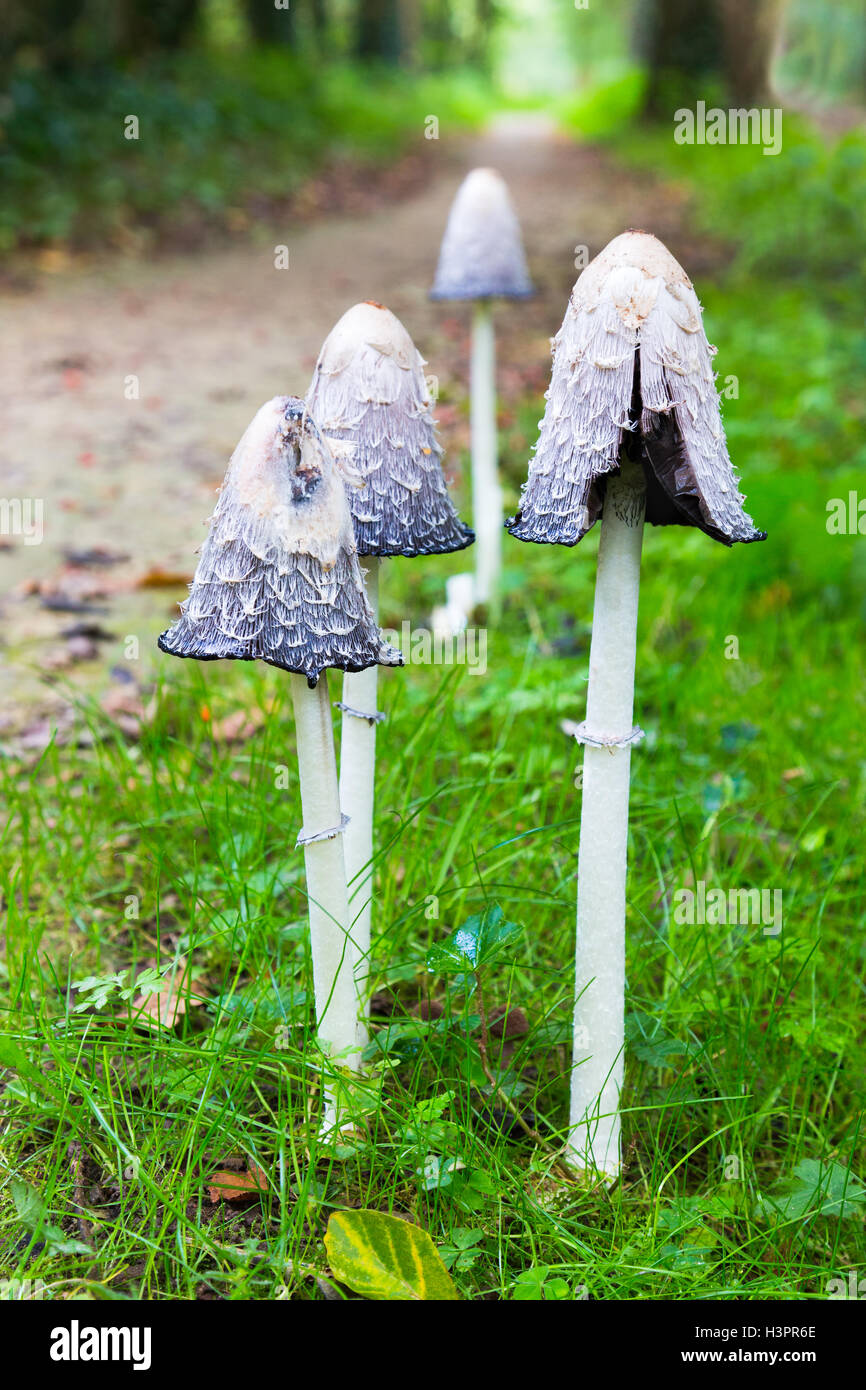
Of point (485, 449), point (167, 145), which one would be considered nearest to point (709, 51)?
point (167, 145)

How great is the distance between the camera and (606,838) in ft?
6.95

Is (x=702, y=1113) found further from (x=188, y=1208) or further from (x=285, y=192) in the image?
(x=285, y=192)

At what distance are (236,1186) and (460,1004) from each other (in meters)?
0.63

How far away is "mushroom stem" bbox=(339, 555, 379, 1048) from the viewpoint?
Answer: 2311 mm

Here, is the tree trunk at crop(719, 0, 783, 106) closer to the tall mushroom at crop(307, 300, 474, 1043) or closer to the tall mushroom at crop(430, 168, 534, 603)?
the tall mushroom at crop(430, 168, 534, 603)

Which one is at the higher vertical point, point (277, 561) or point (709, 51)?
point (709, 51)

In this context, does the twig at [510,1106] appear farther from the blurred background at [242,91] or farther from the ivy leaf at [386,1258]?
the blurred background at [242,91]

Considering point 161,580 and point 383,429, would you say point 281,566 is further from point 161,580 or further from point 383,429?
point 161,580

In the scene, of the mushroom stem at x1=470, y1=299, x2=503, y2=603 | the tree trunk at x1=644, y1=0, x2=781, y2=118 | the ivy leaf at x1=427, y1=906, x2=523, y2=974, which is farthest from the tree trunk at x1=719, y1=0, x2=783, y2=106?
the ivy leaf at x1=427, y1=906, x2=523, y2=974

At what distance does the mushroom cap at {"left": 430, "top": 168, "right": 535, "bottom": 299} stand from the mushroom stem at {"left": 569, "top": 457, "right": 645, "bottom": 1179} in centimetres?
227

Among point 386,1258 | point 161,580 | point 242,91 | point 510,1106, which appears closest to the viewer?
point 386,1258

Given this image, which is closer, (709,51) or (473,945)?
(473,945)

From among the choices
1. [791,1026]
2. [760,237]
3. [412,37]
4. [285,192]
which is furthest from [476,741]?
[412,37]

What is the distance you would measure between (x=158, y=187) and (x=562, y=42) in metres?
59.6
